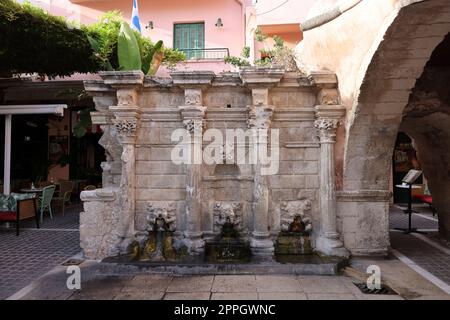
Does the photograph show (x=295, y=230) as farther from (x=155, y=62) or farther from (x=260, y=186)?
(x=155, y=62)

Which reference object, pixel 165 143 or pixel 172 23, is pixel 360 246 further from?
pixel 172 23

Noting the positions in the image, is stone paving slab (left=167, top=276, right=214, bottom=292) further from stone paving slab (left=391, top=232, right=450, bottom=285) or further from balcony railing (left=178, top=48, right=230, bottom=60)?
balcony railing (left=178, top=48, right=230, bottom=60)

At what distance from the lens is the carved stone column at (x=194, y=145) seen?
18.6 feet

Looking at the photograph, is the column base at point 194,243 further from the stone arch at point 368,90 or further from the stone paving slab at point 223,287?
the stone arch at point 368,90

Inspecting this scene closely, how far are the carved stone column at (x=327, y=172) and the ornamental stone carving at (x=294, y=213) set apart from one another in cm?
25

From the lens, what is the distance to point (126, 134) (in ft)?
19.1

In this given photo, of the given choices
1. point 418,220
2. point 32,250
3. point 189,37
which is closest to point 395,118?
point 418,220

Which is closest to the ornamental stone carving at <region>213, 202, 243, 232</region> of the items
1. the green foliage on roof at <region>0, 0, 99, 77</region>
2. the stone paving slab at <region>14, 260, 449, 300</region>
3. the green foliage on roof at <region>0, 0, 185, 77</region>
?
the stone paving slab at <region>14, 260, 449, 300</region>

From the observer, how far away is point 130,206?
584 cm

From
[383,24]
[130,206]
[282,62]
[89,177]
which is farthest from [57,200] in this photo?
[383,24]

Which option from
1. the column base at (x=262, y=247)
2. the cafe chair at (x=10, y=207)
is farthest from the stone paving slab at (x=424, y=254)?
the cafe chair at (x=10, y=207)

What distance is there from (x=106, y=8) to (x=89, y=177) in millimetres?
7547

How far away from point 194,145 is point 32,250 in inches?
154
